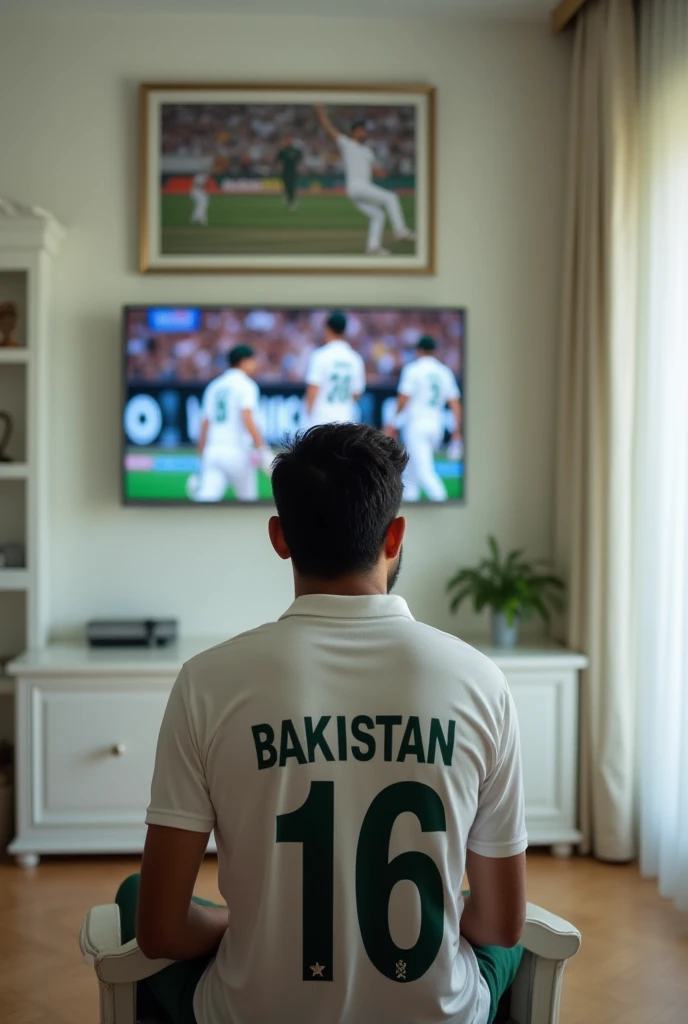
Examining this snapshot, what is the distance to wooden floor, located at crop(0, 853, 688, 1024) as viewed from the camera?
242 cm

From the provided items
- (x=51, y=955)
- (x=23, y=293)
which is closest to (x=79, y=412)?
(x=23, y=293)

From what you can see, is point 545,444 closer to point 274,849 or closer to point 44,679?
point 44,679

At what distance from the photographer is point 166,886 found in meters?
1.20

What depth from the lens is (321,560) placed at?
1275mm

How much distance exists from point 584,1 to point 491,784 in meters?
3.20

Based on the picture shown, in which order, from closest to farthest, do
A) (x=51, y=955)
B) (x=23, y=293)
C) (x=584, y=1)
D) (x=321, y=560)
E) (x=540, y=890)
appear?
(x=321, y=560) < (x=51, y=955) < (x=540, y=890) < (x=584, y=1) < (x=23, y=293)

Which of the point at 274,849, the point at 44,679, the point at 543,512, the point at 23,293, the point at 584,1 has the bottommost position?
the point at 44,679

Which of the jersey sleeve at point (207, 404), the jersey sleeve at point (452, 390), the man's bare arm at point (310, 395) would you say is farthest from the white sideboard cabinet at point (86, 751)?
the jersey sleeve at point (452, 390)

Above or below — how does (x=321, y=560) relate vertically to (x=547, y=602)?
above

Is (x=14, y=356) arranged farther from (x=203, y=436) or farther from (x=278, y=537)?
(x=278, y=537)

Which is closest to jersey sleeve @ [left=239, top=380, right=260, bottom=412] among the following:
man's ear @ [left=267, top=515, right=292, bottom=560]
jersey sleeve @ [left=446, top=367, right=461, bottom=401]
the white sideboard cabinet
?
jersey sleeve @ [left=446, top=367, right=461, bottom=401]

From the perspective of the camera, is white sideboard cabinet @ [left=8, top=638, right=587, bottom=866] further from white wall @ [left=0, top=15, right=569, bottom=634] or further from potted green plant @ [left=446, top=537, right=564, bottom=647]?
potted green plant @ [left=446, top=537, right=564, bottom=647]

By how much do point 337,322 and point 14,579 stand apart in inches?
58.3

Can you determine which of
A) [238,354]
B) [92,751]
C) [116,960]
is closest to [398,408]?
[238,354]
